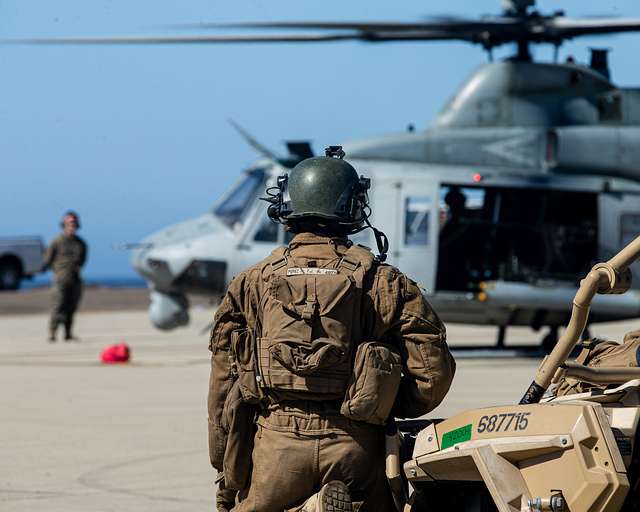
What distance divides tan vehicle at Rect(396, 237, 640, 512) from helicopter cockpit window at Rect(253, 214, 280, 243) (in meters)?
10.3

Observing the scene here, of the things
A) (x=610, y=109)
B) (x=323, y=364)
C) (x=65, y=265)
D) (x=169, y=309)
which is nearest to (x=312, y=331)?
(x=323, y=364)

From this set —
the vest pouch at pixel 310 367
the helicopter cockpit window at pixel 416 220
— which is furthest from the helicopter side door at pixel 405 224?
the vest pouch at pixel 310 367

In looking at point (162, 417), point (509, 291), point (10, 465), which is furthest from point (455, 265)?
point (10, 465)

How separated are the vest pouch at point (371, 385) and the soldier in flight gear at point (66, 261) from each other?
580 inches

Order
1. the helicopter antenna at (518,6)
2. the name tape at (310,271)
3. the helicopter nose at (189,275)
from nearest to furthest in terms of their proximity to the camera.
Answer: the name tape at (310,271) → the helicopter antenna at (518,6) → the helicopter nose at (189,275)

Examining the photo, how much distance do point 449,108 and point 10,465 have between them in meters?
8.37

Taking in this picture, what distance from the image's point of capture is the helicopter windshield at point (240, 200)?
14977 mm

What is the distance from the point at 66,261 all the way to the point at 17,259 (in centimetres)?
2200

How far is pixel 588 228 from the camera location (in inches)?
591

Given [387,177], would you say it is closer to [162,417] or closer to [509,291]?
[509,291]

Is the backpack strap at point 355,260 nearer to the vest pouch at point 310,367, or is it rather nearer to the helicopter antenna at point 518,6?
the vest pouch at point 310,367

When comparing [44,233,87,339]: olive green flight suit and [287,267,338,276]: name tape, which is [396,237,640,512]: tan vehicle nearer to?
[287,267,338,276]: name tape

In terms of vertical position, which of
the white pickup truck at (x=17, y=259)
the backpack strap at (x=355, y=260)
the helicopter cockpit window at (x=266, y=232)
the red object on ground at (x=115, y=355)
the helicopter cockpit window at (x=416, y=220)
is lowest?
the white pickup truck at (x=17, y=259)

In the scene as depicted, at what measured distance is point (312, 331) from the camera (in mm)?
4266
